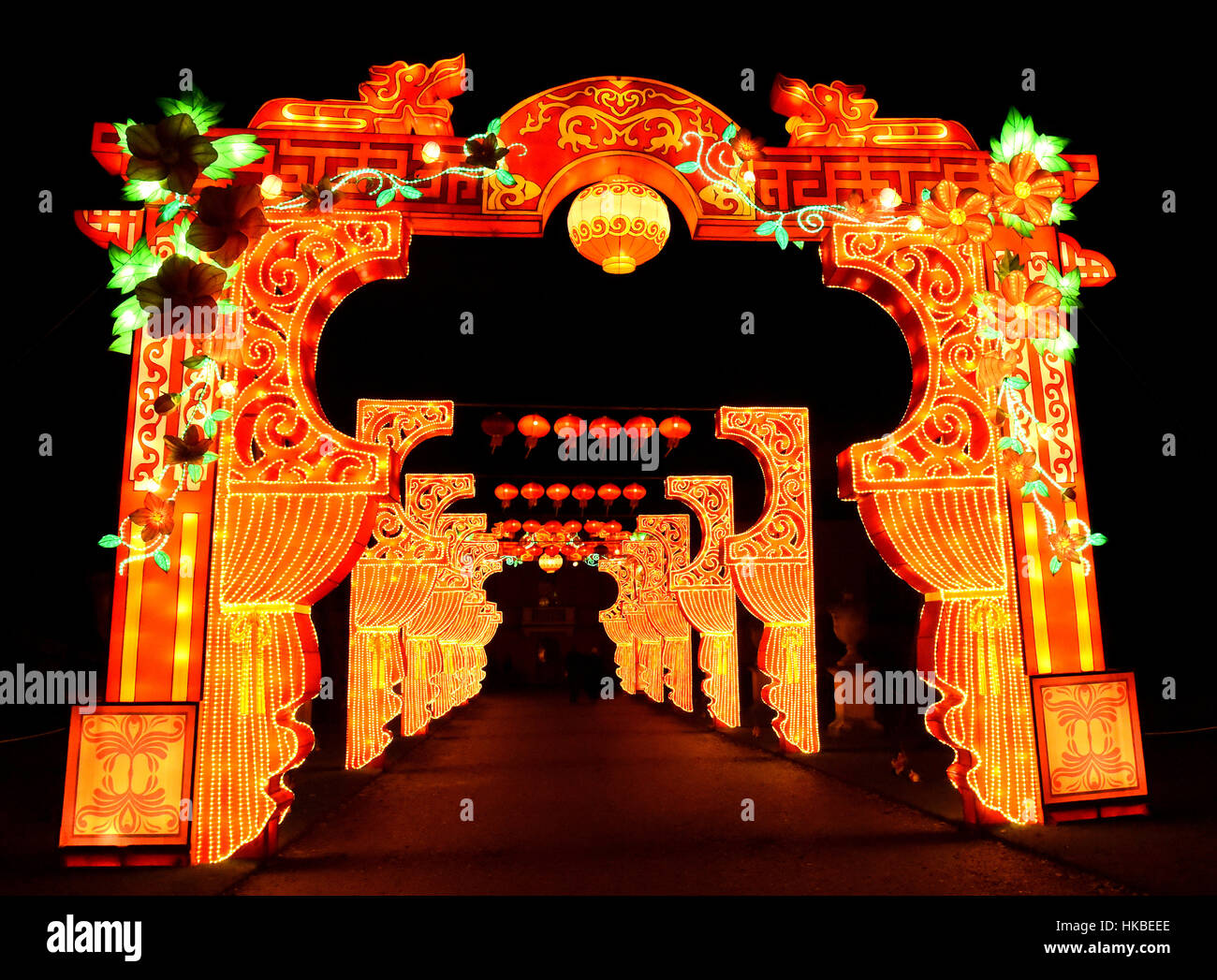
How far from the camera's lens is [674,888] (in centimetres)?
452

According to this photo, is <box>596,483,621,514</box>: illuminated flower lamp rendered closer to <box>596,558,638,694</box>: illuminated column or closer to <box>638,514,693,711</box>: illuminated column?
<box>638,514,693,711</box>: illuminated column

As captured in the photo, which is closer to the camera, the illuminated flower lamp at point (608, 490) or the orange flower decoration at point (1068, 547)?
the orange flower decoration at point (1068, 547)

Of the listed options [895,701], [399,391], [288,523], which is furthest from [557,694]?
[288,523]

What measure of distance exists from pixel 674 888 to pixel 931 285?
3.79 meters

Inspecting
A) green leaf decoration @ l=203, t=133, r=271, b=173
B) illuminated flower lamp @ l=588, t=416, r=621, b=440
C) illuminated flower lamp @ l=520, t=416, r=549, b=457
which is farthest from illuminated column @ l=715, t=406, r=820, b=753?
green leaf decoration @ l=203, t=133, r=271, b=173

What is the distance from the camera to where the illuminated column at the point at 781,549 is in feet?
29.7

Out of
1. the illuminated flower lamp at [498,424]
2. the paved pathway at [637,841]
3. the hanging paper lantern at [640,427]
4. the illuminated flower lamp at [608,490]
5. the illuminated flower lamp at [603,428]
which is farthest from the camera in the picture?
the illuminated flower lamp at [608,490]

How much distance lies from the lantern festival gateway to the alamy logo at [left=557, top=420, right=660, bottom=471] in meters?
3.71

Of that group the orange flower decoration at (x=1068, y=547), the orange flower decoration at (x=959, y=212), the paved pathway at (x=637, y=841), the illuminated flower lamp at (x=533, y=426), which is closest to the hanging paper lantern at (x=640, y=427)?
the illuminated flower lamp at (x=533, y=426)

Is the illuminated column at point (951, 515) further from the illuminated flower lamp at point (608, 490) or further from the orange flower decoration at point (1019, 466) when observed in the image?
the illuminated flower lamp at point (608, 490)

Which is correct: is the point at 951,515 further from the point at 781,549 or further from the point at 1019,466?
the point at 781,549

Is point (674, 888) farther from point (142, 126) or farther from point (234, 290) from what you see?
point (142, 126)

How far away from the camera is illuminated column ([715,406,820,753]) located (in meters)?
9.04

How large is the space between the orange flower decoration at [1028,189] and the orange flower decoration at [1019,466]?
140cm
